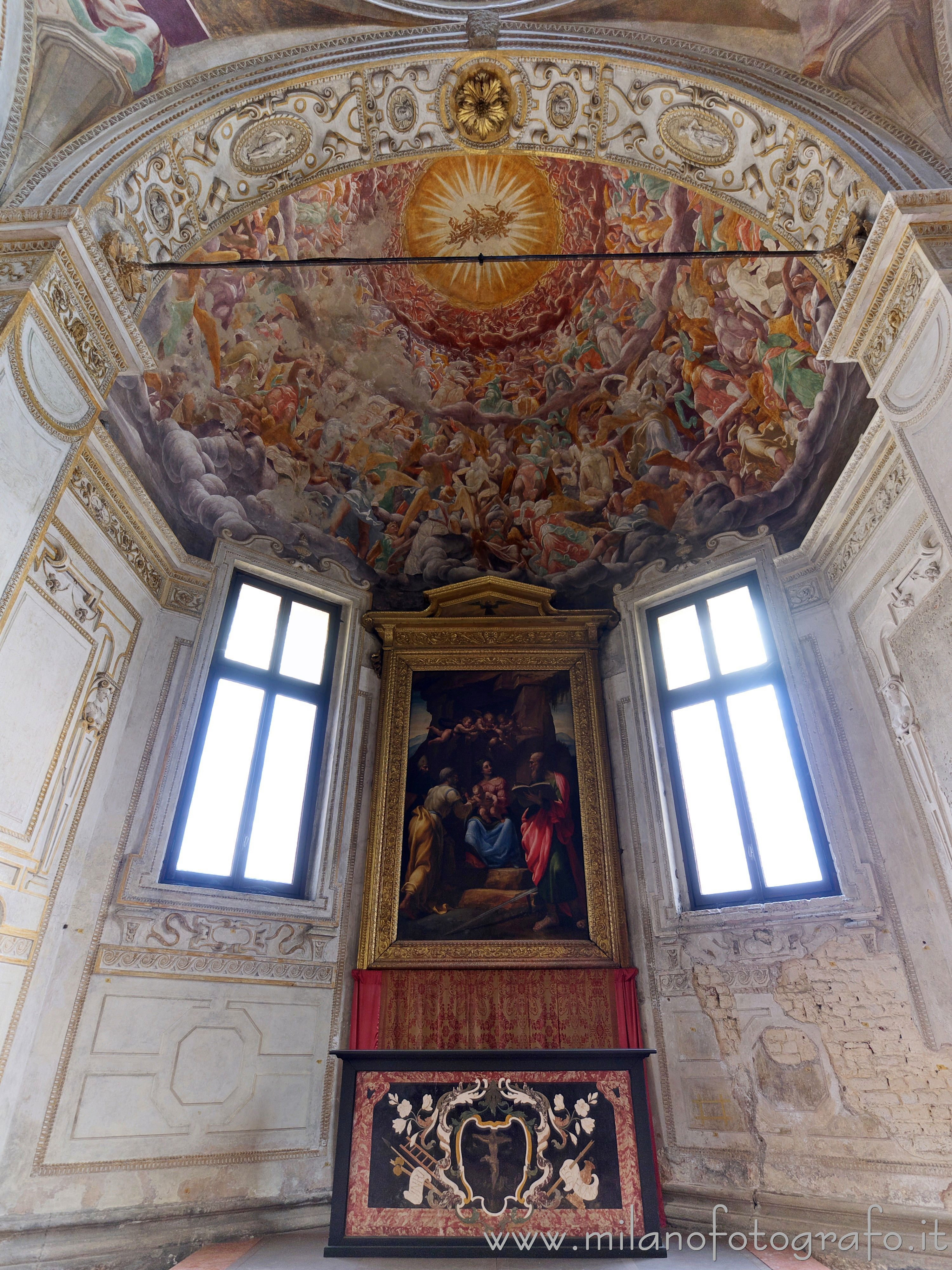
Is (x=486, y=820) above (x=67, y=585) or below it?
below

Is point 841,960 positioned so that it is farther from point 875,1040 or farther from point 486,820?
point 486,820

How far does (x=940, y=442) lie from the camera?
4.37 m

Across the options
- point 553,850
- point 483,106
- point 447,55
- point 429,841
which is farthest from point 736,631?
point 447,55

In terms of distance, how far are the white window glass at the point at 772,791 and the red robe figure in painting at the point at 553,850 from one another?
2.01m

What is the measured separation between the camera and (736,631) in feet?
28.1

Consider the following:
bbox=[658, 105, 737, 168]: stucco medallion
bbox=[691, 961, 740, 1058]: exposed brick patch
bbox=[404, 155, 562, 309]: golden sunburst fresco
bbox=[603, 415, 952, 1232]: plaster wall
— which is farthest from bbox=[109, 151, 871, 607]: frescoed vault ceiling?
bbox=[691, 961, 740, 1058]: exposed brick patch

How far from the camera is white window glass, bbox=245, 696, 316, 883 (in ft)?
25.4

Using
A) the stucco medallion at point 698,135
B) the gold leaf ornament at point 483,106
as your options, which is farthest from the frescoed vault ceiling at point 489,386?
the stucco medallion at point 698,135

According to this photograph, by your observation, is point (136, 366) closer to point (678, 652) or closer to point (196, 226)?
point (196, 226)

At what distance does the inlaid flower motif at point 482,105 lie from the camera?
6418 millimetres

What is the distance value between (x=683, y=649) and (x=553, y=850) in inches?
116

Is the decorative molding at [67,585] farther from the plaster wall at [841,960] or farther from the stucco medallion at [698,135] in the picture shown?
the stucco medallion at [698,135]

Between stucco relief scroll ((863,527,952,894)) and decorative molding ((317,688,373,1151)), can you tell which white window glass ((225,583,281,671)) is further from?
stucco relief scroll ((863,527,952,894))

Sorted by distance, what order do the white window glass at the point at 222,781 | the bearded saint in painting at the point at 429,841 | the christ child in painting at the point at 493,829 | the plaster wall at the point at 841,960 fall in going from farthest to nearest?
the christ child in painting at the point at 493,829 < the bearded saint in painting at the point at 429,841 < the white window glass at the point at 222,781 < the plaster wall at the point at 841,960
